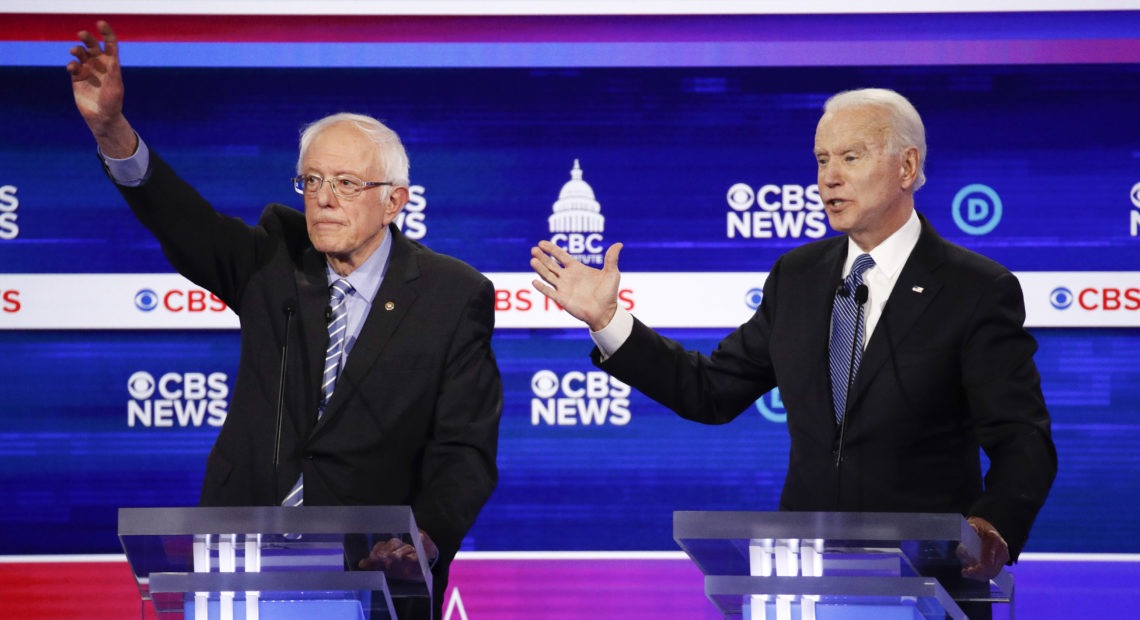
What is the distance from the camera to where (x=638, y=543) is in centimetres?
442

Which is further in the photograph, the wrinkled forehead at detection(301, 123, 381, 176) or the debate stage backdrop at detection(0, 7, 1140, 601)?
the debate stage backdrop at detection(0, 7, 1140, 601)

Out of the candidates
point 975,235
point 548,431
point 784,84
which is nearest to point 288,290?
point 548,431

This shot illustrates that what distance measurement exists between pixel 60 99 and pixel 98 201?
0.33 metres

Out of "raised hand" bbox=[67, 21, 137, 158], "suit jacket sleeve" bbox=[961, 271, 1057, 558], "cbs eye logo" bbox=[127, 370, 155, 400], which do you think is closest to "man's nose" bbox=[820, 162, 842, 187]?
"suit jacket sleeve" bbox=[961, 271, 1057, 558]

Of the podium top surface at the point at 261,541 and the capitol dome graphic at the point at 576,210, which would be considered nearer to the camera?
the podium top surface at the point at 261,541

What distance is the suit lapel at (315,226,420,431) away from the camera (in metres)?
2.92

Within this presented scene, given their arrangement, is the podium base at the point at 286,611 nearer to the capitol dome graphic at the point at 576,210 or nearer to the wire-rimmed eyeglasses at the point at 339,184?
the wire-rimmed eyeglasses at the point at 339,184

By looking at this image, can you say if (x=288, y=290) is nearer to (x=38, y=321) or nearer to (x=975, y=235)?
(x=38, y=321)

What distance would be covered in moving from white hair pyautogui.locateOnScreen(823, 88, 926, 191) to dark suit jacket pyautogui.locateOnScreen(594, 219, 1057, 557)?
0.17 m

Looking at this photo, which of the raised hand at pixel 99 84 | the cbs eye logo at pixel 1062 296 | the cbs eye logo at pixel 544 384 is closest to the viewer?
the raised hand at pixel 99 84

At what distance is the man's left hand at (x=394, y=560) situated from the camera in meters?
2.07

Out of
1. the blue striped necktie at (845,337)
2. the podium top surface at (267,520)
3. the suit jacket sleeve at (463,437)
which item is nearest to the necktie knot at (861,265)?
the blue striped necktie at (845,337)

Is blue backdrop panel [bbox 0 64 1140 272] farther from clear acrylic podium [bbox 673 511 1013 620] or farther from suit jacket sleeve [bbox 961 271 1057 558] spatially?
clear acrylic podium [bbox 673 511 1013 620]

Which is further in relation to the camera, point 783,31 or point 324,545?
point 783,31
